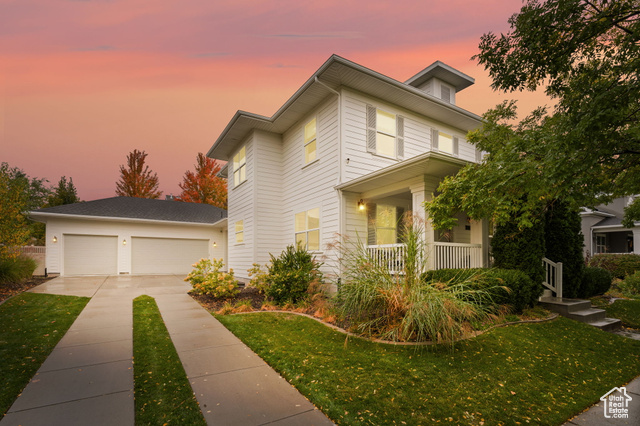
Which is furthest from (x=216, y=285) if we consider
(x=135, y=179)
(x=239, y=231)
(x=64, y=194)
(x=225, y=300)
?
(x=64, y=194)

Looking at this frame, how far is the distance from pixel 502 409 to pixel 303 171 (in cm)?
829

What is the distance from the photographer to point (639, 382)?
3598 mm

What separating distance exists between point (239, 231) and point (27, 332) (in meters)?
7.68

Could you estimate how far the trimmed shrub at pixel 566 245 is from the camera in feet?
24.7

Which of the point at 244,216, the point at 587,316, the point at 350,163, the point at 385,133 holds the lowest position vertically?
the point at 587,316

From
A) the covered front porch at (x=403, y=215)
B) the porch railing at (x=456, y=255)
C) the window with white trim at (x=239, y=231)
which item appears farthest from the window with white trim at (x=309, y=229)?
the porch railing at (x=456, y=255)

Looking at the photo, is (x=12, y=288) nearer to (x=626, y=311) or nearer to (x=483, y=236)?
(x=483, y=236)

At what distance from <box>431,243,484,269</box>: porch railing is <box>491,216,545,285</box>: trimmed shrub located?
1.71ft

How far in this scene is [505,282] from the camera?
5.62m

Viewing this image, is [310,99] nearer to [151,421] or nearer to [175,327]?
[175,327]

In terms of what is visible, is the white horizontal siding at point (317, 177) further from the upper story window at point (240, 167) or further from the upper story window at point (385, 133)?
the upper story window at point (240, 167)

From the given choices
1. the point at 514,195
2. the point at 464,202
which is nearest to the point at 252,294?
the point at 464,202

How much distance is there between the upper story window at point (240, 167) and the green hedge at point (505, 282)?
840cm

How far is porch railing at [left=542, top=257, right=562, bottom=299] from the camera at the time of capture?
7012 millimetres
